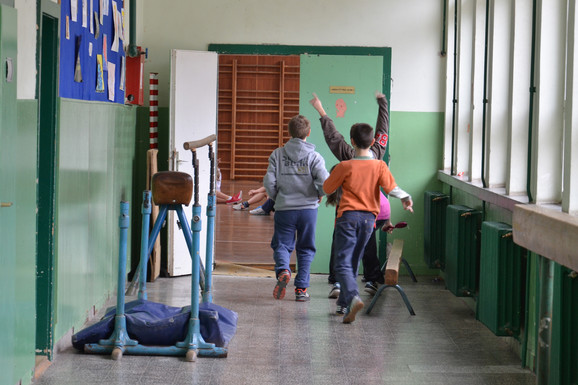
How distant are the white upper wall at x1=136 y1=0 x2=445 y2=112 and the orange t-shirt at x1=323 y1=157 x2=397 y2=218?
2.56 m

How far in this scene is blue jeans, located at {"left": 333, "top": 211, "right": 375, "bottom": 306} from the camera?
5.94 meters

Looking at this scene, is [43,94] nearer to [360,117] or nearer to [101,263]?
[101,263]

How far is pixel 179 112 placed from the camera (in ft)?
25.5

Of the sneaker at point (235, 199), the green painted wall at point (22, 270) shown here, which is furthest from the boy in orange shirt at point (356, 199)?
the sneaker at point (235, 199)

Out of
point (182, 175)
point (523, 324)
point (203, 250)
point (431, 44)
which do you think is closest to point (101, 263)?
point (182, 175)

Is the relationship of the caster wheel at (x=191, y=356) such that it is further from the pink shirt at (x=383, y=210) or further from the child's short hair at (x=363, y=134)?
the pink shirt at (x=383, y=210)

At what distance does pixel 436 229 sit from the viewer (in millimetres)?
7719

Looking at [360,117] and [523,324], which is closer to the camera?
[523,324]

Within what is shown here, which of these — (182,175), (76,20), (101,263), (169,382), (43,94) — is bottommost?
(169,382)

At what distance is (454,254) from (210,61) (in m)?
2.98

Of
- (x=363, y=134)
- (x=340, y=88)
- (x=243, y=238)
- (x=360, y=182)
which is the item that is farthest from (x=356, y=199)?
(x=243, y=238)

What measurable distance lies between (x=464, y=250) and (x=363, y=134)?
1295mm

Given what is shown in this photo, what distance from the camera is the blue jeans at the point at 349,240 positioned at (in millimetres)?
5941

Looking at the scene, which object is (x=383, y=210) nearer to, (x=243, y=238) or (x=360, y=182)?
(x=360, y=182)
